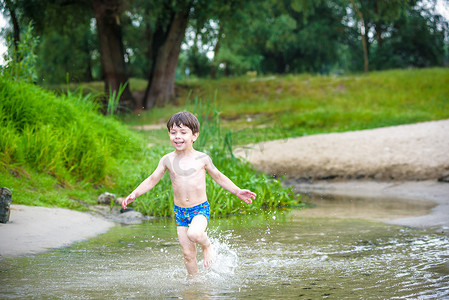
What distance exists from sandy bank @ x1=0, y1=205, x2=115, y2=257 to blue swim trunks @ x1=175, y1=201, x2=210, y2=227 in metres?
1.47

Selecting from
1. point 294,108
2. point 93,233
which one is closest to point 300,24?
point 294,108

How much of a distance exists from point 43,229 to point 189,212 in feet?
6.99

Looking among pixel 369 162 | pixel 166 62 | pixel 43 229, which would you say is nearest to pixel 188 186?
pixel 43 229

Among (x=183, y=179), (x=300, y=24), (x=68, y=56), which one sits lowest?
(x=183, y=179)

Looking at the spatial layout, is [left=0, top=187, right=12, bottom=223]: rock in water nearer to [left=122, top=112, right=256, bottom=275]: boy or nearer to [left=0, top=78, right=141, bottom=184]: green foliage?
[left=122, top=112, right=256, bottom=275]: boy

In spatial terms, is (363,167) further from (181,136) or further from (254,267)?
(181,136)

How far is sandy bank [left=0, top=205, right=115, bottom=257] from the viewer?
505 centimetres

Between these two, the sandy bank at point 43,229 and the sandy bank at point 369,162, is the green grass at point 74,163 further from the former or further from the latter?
the sandy bank at point 369,162

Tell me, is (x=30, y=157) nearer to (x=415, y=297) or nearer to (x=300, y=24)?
(x=415, y=297)

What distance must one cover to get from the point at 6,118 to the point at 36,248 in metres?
4.07

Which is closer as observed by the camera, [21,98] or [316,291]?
[316,291]

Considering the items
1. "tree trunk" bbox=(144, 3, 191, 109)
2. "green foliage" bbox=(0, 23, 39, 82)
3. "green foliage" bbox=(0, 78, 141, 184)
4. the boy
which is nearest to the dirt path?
"green foliage" bbox=(0, 78, 141, 184)

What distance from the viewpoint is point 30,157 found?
805 centimetres

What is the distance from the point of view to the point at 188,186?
4.39 m
